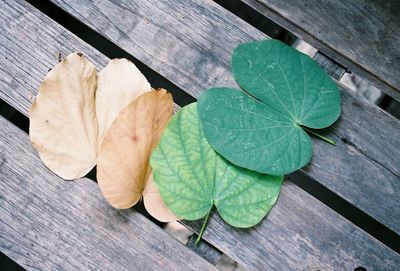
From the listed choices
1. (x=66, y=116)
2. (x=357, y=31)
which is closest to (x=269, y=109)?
(x=357, y=31)

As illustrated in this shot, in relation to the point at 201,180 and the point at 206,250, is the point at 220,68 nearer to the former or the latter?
the point at 201,180

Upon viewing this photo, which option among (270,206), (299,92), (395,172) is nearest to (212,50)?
(299,92)

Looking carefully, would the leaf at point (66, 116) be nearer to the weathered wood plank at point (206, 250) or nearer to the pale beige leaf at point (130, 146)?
the pale beige leaf at point (130, 146)

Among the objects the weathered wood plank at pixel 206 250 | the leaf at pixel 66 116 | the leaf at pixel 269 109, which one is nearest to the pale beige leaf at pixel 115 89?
the leaf at pixel 66 116

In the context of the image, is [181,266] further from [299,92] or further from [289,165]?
[299,92]

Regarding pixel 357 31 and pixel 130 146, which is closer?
pixel 130 146
